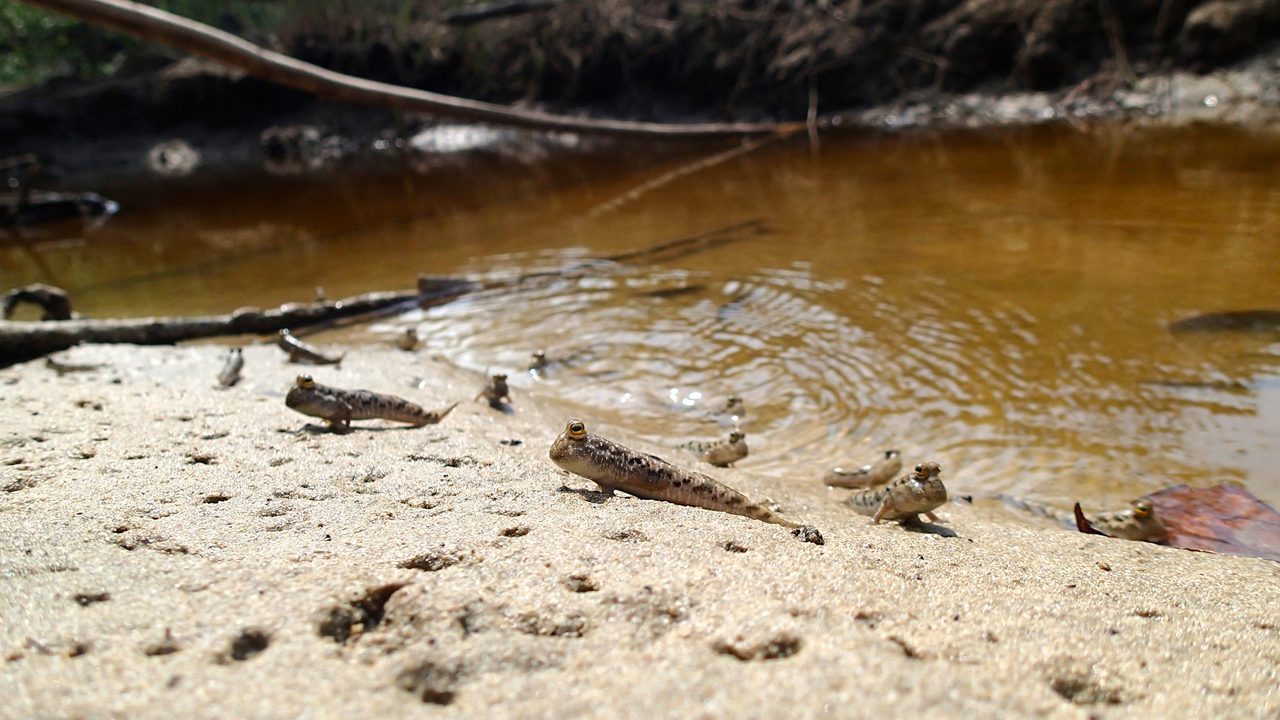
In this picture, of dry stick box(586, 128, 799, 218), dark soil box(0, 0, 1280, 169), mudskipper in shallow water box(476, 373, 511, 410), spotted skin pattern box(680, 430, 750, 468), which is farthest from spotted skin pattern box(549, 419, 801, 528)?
dark soil box(0, 0, 1280, 169)

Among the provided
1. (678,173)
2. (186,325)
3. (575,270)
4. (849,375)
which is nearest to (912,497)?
(849,375)

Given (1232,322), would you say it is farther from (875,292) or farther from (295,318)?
(295,318)

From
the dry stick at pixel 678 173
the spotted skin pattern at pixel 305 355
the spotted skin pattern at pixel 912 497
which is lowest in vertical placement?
the spotted skin pattern at pixel 912 497

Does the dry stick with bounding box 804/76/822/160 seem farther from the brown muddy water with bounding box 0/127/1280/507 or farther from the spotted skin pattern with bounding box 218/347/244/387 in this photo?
the spotted skin pattern with bounding box 218/347/244/387

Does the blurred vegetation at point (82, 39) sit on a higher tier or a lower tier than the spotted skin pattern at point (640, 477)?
higher

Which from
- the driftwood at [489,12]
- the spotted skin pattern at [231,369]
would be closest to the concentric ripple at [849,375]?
the spotted skin pattern at [231,369]

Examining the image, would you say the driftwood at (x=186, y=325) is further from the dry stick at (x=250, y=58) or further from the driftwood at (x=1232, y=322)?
the driftwood at (x=1232, y=322)

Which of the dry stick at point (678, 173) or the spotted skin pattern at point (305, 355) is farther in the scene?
the dry stick at point (678, 173)
